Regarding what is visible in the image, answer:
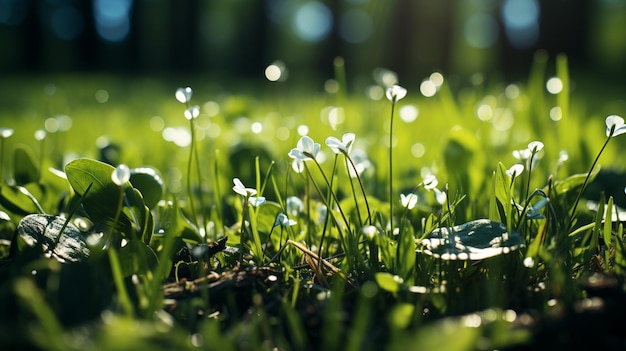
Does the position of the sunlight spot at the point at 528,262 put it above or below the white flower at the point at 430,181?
below

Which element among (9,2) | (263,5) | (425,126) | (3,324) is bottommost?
(425,126)

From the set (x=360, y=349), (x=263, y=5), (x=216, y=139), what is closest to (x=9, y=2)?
(x=263, y=5)

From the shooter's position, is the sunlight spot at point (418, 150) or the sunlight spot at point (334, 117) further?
the sunlight spot at point (418, 150)

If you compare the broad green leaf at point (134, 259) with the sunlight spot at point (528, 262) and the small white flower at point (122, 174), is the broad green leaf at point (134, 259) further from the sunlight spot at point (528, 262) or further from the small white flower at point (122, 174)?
the sunlight spot at point (528, 262)

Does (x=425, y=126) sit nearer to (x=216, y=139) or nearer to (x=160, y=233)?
(x=216, y=139)

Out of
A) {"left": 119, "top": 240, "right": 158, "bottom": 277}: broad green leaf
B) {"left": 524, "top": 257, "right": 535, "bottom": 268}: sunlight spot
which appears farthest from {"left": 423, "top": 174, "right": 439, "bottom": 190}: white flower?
{"left": 119, "top": 240, "right": 158, "bottom": 277}: broad green leaf

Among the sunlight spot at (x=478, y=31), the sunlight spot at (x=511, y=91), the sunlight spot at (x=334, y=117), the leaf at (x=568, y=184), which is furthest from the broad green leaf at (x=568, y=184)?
the sunlight spot at (x=478, y=31)

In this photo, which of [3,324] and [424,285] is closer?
[3,324]

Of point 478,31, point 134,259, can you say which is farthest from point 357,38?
point 134,259
